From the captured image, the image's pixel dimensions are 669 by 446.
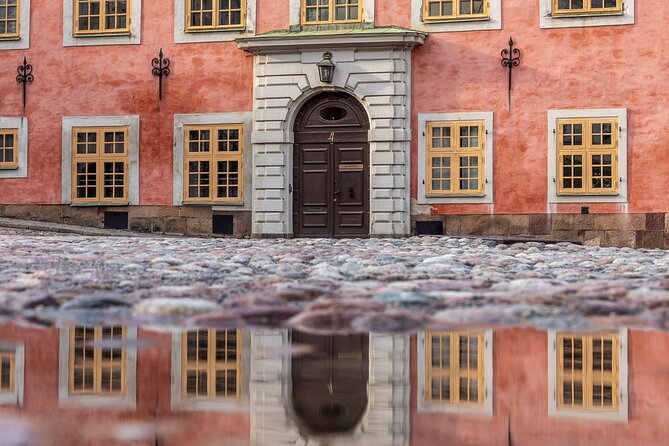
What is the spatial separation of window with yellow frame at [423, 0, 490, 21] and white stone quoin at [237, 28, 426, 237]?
0.52m

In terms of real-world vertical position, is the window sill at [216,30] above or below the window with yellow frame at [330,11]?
below

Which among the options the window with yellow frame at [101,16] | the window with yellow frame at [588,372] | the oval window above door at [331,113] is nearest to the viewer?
the window with yellow frame at [588,372]

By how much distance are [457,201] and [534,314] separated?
1358 centimetres

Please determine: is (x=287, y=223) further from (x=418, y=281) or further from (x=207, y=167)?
(x=418, y=281)

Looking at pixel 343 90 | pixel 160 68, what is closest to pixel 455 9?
pixel 343 90

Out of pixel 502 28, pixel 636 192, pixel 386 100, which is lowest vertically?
pixel 636 192

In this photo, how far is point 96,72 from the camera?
18.6 metres

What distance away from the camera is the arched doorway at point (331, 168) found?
17.6m

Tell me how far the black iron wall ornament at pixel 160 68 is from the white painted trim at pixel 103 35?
1.68ft

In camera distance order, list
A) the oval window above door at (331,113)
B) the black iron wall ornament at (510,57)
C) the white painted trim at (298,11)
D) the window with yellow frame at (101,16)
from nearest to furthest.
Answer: the black iron wall ornament at (510,57), the white painted trim at (298,11), the oval window above door at (331,113), the window with yellow frame at (101,16)

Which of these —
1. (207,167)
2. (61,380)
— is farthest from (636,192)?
(61,380)

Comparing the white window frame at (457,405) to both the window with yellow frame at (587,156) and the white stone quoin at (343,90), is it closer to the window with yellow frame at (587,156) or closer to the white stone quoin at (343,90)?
the white stone quoin at (343,90)

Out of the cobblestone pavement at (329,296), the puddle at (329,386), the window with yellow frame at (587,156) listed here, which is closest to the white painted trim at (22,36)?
the window with yellow frame at (587,156)

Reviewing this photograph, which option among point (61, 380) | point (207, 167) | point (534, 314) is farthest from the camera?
point (207, 167)
